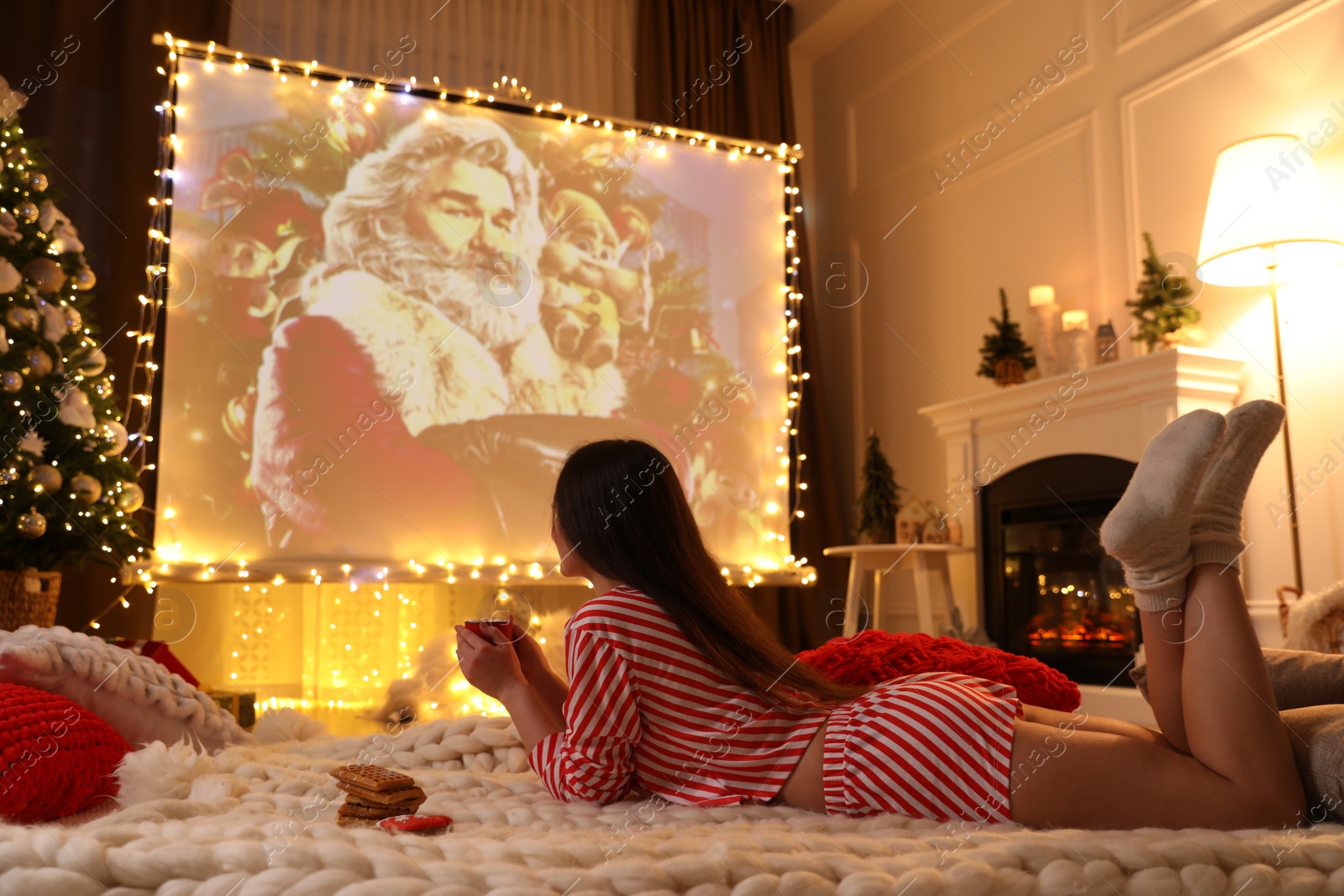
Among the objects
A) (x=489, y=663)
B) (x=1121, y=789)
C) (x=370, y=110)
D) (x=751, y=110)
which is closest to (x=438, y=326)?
(x=370, y=110)

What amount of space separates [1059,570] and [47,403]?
332 cm

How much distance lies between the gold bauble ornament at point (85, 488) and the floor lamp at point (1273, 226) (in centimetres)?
326

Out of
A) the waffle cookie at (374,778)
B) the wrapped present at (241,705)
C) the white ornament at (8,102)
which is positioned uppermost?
the white ornament at (8,102)

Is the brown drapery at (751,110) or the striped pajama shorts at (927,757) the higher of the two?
the brown drapery at (751,110)

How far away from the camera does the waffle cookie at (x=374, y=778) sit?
1.08m

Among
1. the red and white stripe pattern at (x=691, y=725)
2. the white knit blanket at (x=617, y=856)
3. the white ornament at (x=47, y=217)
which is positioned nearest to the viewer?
the white knit blanket at (x=617, y=856)

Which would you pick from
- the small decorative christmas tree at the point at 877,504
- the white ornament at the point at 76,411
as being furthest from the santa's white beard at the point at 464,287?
the small decorative christmas tree at the point at 877,504

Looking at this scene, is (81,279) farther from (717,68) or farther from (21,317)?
(717,68)

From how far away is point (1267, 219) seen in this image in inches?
113

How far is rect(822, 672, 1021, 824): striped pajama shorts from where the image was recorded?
3.67 ft

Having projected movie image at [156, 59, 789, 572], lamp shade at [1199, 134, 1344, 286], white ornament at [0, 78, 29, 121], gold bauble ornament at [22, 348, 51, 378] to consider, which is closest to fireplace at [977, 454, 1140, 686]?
lamp shade at [1199, 134, 1344, 286]

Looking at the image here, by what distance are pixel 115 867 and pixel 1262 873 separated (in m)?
0.92

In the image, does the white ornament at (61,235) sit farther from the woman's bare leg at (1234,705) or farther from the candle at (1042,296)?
the candle at (1042,296)

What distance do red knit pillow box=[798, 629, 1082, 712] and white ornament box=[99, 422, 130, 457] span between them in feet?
7.70
